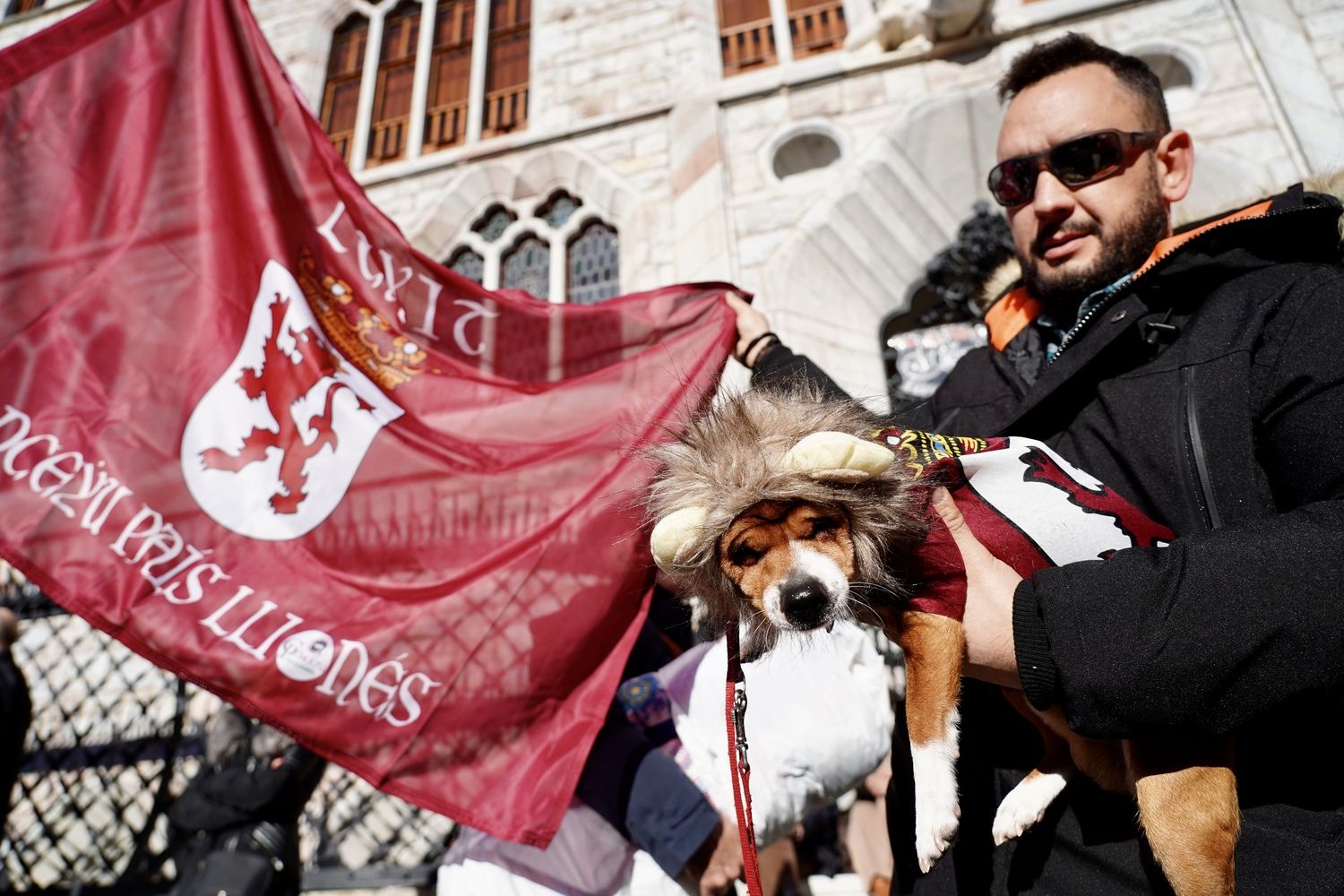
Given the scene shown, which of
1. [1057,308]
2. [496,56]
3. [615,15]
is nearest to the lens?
[1057,308]

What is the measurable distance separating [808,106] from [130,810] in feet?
28.0

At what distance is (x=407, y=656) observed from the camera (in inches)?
81.1

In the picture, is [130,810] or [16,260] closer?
[16,260]

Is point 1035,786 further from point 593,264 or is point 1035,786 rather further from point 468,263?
point 468,263

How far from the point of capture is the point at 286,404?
7.54 ft

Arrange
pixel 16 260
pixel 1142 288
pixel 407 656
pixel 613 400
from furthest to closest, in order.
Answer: pixel 613 400 < pixel 16 260 < pixel 407 656 < pixel 1142 288

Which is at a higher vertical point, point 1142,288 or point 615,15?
point 615,15

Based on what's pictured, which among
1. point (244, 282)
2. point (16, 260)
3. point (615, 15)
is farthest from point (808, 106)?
point (16, 260)

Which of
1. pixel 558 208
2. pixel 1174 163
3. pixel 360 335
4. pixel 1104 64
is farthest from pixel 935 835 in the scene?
pixel 558 208

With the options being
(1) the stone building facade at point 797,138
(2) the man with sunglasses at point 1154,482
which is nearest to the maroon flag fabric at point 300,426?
(2) the man with sunglasses at point 1154,482

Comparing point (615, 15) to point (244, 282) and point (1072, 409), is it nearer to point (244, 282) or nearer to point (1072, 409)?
point (244, 282)

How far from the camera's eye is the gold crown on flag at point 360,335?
2.48 metres

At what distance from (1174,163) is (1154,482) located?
1.11 metres

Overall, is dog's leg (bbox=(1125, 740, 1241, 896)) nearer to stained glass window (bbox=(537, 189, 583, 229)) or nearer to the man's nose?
the man's nose
